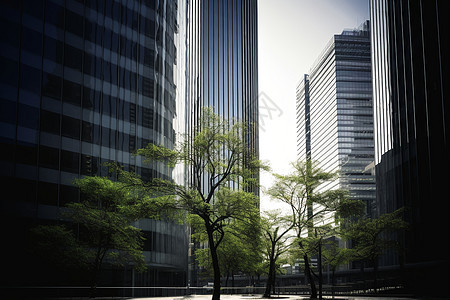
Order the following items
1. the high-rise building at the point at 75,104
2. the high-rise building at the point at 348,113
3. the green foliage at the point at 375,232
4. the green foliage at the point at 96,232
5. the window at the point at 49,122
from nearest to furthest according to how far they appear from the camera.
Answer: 1. the green foliage at the point at 96,232
2. the high-rise building at the point at 75,104
3. the window at the point at 49,122
4. the green foliage at the point at 375,232
5. the high-rise building at the point at 348,113

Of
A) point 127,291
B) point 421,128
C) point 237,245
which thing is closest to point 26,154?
point 127,291

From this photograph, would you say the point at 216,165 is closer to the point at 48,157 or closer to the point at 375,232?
the point at 48,157

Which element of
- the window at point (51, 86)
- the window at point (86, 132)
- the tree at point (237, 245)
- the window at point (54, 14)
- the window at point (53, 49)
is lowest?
the tree at point (237, 245)

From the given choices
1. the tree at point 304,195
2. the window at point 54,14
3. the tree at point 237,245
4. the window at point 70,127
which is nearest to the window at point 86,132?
the window at point 70,127

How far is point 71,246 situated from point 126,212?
24.1 ft

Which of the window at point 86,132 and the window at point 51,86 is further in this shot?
the window at point 86,132

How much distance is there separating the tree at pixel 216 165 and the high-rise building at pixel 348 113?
133298mm

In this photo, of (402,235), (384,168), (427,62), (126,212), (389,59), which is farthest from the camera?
(384,168)

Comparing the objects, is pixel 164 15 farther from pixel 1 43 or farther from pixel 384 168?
pixel 384 168

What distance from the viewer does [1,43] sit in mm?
37062

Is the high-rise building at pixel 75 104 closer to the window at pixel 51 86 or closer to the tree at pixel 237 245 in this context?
the window at pixel 51 86

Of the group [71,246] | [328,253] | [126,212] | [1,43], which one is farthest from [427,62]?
[1,43]

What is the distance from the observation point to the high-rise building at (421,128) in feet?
123

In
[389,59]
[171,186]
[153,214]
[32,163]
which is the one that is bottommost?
[153,214]
